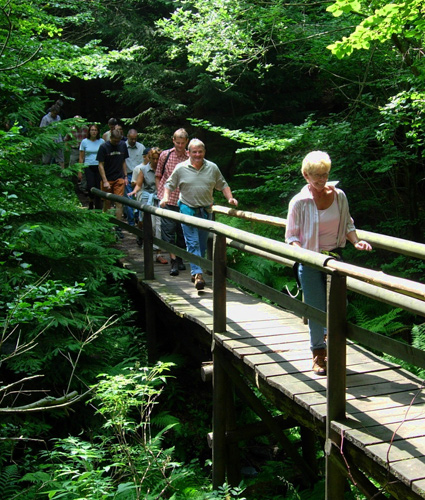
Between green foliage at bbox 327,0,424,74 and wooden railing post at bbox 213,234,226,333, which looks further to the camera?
wooden railing post at bbox 213,234,226,333

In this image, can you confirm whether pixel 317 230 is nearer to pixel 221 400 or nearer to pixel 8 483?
pixel 221 400

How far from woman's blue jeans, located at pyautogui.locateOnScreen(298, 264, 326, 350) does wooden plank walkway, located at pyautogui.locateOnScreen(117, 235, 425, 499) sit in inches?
11.7

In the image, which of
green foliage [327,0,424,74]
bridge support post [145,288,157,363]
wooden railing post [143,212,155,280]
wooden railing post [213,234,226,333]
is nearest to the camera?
green foliage [327,0,424,74]

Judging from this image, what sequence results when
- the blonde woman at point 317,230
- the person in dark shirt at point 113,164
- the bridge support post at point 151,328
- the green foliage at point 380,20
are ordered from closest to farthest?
the blonde woman at point 317,230, the green foliage at point 380,20, the bridge support post at point 151,328, the person in dark shirt at point 113,164

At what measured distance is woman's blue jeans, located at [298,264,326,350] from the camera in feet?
15.0

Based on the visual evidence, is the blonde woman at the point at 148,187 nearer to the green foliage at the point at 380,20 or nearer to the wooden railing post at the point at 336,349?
the green foliage at the point at 380,20

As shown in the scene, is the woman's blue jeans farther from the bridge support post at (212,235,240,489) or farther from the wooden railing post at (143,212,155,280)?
the wooden railing post at (143,212,155,280)

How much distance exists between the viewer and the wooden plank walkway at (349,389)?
340cm

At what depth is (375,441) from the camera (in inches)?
139

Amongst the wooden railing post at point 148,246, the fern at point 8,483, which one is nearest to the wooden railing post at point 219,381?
the fern at point 8,483

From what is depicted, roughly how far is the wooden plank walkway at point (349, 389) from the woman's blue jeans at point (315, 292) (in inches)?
11.7

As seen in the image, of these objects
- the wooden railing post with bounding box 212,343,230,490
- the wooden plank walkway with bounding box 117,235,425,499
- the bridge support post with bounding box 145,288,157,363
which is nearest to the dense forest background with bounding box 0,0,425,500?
the bridge support post with bounding box 145,288,157,363

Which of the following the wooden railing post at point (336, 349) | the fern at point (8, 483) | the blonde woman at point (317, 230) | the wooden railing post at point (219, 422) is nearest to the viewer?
the wooden railing post at point (336, 349)

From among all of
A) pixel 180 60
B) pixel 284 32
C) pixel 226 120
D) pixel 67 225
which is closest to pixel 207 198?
pixel 67 225
